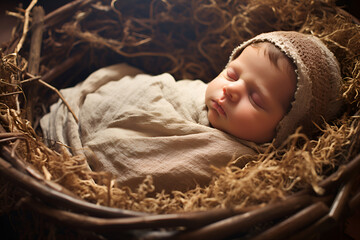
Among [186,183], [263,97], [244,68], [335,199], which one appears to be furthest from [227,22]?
[335,199]

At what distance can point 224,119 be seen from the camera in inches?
40.6

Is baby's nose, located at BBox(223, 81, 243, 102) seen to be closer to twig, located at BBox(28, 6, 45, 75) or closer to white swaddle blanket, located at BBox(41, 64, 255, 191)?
white swaddle blanket, located at BBox(41, 64, 255, 191)

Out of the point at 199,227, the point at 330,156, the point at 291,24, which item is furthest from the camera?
the point at 291,24

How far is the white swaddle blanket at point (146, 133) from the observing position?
3.20ft

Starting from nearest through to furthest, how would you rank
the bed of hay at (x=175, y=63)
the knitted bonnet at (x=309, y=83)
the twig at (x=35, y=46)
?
the bed of hay at (x=175, y=63) → the knitted bonnet at (x=309, y=83) → the twig at (x=35, y=46)

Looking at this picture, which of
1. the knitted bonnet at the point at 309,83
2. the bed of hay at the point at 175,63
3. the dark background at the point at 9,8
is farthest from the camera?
the dark background at the point at 9,8

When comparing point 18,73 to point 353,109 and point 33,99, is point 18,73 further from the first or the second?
point 353,109

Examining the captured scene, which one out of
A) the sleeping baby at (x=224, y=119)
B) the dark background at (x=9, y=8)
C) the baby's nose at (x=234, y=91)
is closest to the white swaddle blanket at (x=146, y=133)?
the sleeping baby at (x=224, y=119)

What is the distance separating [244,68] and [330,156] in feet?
1.24

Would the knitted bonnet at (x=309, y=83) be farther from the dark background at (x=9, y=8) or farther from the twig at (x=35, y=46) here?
the dark background at (x=9, y=8)

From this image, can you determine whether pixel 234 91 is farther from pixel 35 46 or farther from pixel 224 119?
pixel 35 46

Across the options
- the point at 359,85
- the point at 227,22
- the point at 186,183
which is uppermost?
the point at 227,22

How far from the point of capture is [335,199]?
0.71 m

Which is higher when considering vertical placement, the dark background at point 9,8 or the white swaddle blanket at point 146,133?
the dark background at point 9,8
